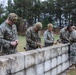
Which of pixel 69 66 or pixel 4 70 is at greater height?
pixel 4 70

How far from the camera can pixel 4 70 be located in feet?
15.2

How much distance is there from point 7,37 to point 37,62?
0.97 meters

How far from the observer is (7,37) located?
227 inches

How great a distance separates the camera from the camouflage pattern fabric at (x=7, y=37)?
558 centimetres

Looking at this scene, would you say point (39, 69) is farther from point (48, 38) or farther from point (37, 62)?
point (48, 38)

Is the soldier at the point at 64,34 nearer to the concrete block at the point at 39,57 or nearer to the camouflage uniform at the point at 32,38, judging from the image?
the camouflage uniform at the point at 32,38

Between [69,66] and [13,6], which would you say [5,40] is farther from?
[13,6]

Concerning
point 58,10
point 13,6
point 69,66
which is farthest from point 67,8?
point 69,66

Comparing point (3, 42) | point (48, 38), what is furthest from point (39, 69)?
point (48, 38)

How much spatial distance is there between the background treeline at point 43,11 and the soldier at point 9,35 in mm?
48532

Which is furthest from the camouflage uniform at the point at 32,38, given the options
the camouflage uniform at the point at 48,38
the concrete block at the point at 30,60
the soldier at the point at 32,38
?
the camouflage uniform at the point at 48,38

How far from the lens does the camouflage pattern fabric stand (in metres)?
5.58

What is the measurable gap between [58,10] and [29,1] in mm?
7246

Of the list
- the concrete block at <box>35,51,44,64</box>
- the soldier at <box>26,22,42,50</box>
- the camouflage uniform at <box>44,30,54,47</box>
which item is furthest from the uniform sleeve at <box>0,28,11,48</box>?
the camouflage uniform at <box>44,30,54,47</box>
